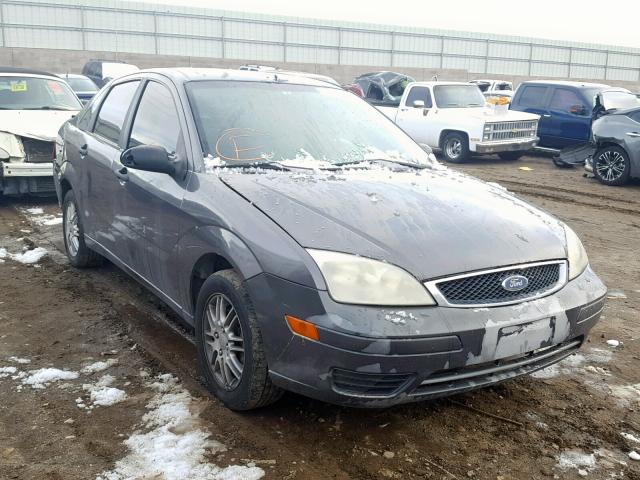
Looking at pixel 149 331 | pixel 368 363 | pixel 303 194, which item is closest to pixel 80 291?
pixel 149 331

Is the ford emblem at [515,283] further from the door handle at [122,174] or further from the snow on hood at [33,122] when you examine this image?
the snow on hood at [33,122]

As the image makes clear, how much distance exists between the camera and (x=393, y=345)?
2.80 metres

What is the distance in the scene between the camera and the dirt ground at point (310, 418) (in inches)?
119

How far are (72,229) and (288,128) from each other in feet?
8.95

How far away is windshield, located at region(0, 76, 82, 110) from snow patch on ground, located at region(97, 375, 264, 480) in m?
7.23

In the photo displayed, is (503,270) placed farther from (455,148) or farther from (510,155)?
(510,155)

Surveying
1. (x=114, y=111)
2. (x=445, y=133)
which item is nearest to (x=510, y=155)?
(x=445, y=133)

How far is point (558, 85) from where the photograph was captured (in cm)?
1520

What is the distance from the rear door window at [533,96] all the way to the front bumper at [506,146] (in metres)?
1.13

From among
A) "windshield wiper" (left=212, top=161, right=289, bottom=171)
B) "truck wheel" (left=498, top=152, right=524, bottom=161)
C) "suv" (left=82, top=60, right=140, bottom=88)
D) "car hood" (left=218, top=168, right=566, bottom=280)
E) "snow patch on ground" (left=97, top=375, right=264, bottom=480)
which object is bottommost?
"snow patch on ground" (left=97, top=375, right=264, bottom=480)

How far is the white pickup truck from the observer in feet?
46.7

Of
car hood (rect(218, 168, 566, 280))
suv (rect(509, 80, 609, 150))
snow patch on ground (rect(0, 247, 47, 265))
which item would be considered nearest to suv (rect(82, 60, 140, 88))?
suv (rect(509, 80, 609, 150))

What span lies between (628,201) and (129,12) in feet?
92.7

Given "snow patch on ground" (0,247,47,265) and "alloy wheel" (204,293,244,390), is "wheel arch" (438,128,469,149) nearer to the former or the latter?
"snow patch on ground" (0,247,47,265)
